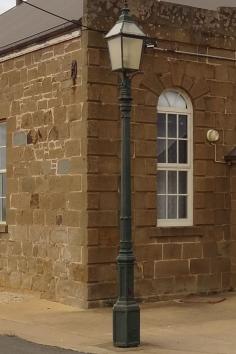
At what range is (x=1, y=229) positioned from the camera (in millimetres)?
14461

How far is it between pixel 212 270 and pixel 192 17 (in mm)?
4917

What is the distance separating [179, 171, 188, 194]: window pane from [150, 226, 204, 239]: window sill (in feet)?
2.44

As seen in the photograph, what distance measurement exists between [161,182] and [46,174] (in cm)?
221

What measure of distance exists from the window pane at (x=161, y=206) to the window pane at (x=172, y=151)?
0.73m

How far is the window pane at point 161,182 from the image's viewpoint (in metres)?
13.1

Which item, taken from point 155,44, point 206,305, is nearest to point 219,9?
point 155,44

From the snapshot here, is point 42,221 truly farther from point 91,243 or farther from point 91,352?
point 91,352

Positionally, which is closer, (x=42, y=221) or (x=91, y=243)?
(x=91, y=243)

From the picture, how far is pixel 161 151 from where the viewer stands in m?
13.2

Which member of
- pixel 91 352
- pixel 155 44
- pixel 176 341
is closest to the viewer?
pixel 91 352

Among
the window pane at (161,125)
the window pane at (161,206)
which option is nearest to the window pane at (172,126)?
the window pane at (161,125)

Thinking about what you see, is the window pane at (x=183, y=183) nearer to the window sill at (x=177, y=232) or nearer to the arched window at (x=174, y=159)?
the arched window at (x=174, y=159)

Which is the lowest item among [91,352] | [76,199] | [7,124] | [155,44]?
[91,352]

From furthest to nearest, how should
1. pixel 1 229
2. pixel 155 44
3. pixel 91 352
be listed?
pixel 1 229, pixel 155 44, pixel 91 352
